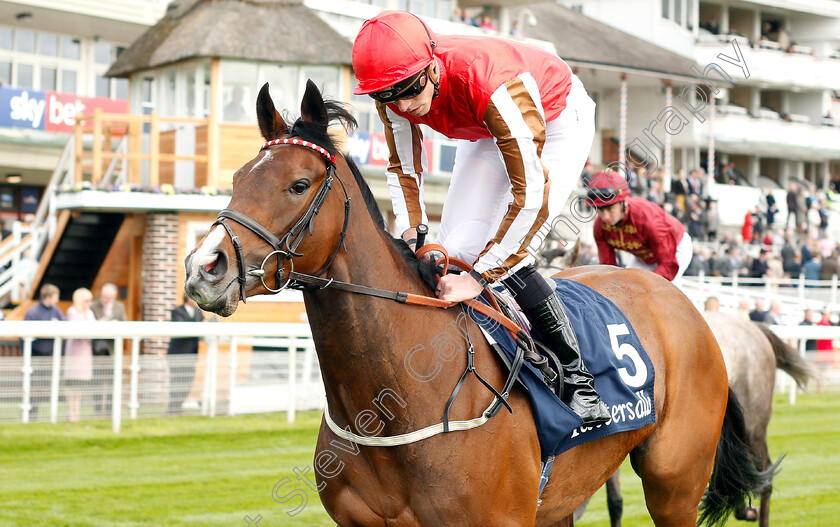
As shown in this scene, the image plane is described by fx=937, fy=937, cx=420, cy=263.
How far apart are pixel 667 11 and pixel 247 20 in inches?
666

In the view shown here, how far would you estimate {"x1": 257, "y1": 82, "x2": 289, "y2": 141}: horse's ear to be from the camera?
249 cm

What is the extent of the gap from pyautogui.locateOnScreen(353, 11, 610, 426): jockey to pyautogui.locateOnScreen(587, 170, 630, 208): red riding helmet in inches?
73.4

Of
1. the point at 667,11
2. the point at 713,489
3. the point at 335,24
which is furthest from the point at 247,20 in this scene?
the point at 667,11

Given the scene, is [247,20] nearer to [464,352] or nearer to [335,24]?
[335,24]

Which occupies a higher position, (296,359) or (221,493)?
(296,359)

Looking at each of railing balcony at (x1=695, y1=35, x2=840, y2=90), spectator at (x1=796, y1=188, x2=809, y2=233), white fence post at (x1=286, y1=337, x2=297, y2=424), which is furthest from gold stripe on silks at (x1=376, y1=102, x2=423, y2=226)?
railing balcony at (x1=695, y1=35, x2=840, y2=90)

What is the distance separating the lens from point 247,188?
233 centimetres

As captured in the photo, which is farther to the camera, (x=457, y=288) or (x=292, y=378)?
(x=292, y=378)

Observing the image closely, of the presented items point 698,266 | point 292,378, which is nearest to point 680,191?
point 698,266

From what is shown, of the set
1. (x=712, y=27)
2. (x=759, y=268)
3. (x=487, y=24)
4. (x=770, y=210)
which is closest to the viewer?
(x=759, y=268)

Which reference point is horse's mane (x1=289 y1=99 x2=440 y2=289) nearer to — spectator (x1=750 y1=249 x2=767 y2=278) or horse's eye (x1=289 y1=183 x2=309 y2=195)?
horse's eye (x1=289 y1=183 x2=309 y2=195)

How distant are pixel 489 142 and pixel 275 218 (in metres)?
0.97

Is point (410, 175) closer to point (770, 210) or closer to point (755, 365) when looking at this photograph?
point (755, 365)

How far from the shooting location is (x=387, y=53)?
98.0 inches
